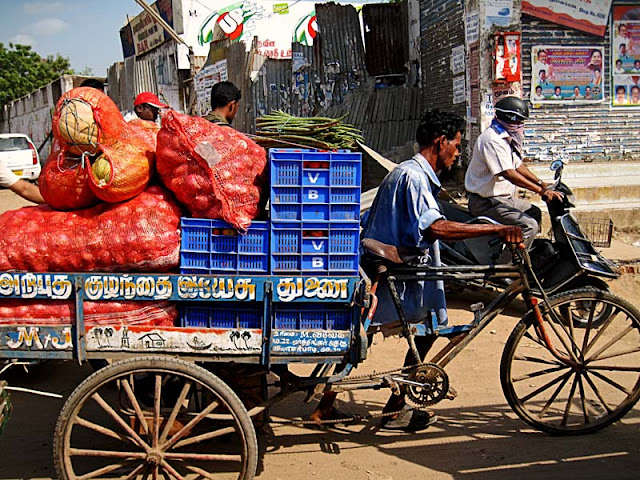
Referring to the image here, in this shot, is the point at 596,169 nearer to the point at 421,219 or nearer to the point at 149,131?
the point at 421,219

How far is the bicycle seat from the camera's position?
3305mm

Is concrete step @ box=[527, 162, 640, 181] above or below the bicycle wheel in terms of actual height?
above

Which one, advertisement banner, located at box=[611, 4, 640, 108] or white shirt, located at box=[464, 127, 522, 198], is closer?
white shirt, located at box=[464, 127, 522, 198]

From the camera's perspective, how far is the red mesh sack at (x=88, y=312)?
2938 mm

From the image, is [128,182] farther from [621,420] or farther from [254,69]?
[254,69]

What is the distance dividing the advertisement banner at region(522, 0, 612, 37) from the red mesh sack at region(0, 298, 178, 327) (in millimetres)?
7876

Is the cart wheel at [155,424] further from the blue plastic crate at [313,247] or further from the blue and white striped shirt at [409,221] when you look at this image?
the blue and white striped shirt at [409,221]

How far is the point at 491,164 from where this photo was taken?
5.04 m

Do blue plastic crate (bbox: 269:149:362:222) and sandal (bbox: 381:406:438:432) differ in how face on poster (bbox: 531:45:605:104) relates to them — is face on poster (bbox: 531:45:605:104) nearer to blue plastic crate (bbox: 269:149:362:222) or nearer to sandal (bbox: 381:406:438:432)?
sandal (bbox: 381:406:438:432)

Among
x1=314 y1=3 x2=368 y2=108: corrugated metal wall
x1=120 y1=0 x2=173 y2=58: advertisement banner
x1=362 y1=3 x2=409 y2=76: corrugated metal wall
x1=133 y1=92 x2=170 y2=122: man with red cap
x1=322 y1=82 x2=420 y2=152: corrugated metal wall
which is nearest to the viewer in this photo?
x1=133 y1=92 x2=170 y2=122: man with red cap

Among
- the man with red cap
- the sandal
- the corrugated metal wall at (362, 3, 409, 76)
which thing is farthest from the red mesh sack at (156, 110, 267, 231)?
the corrugated metal wall at (362, 3, 409, 76)

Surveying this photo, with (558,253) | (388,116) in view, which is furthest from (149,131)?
Answer: (388,116)

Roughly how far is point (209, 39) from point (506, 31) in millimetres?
10748

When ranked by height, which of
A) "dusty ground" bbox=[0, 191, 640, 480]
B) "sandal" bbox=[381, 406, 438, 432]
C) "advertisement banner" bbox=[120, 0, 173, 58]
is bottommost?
"dusty ground" bbox=[0, 191, 640, 480]
